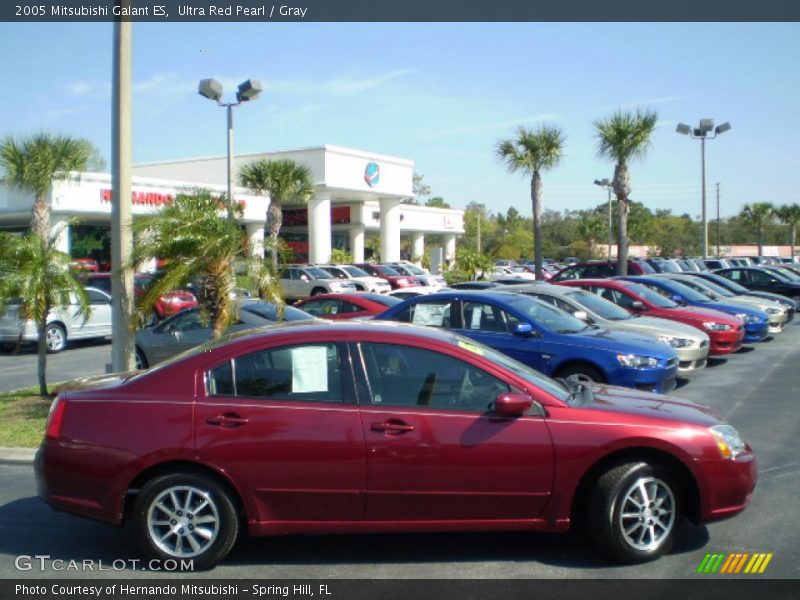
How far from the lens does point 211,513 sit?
16.5ft

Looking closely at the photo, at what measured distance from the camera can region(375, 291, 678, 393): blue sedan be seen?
9.46 m

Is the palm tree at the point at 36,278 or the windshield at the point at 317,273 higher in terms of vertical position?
the windshield at the point at 317,273

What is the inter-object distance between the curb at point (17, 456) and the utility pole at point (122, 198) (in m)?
1.81

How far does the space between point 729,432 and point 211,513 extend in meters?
3.36

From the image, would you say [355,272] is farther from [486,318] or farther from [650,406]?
[650,406]

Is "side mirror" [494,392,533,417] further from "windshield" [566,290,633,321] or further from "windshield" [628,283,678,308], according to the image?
"windshield" [628,283,678,308]

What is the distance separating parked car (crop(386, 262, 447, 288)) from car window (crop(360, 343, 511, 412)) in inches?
1068

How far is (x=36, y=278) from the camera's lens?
10.3 meters

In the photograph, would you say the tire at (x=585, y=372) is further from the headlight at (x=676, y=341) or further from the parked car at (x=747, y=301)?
the parked car at (x=747, y=301)

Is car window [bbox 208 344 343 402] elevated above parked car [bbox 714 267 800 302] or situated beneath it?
situated beneath

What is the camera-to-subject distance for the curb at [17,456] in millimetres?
7809

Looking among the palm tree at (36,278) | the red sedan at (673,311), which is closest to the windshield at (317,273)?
the red sedan at (673,311)

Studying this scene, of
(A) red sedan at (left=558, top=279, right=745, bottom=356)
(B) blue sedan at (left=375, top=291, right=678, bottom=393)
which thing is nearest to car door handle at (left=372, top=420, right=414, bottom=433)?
(B) blue sedan at (left=375, top=291, right=678, bottom=393)

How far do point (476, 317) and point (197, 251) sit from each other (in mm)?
3586
